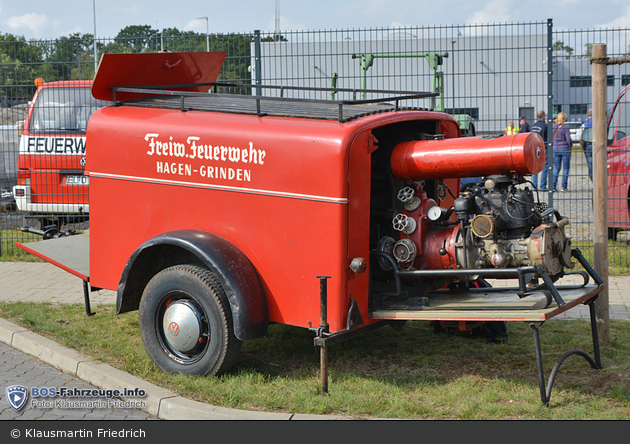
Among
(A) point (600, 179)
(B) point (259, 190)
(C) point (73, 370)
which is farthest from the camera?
(A) point (600, 179)

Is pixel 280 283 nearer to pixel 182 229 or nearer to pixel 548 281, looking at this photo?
pixel 182 229

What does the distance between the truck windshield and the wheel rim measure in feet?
17.7

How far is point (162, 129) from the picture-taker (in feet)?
16.0

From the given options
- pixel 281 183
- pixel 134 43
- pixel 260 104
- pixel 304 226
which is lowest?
pixel 304 226

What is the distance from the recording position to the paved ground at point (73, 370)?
164 inches

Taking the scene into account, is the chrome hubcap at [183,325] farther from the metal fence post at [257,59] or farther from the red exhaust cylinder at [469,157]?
the metal fence post at [257,59]

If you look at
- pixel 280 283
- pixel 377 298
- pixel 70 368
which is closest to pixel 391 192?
pixel 377 298

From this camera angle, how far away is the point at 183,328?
4.65m

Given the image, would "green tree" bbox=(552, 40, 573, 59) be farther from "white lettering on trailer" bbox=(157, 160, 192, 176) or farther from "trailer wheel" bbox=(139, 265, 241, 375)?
"trailer wheel" bbox=(139, 265, 241, 375)

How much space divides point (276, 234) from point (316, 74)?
5407mm

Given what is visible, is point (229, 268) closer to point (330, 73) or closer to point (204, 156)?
point (204, 156)

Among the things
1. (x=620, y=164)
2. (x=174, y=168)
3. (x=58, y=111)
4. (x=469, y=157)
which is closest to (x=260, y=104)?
(x=174, y=168)

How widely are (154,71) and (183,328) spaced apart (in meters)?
2.48

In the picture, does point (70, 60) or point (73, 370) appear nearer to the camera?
point (73, 370)
